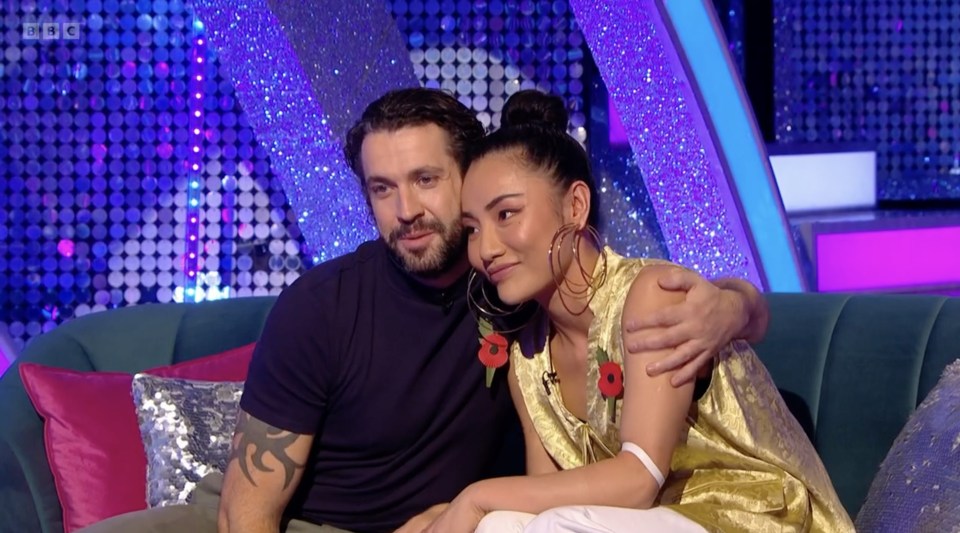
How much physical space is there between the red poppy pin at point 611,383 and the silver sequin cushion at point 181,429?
0.98m

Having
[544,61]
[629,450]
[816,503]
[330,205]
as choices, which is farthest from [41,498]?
[544,61]

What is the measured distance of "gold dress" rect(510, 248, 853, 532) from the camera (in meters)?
1.91

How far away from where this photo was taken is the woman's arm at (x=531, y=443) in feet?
7.06

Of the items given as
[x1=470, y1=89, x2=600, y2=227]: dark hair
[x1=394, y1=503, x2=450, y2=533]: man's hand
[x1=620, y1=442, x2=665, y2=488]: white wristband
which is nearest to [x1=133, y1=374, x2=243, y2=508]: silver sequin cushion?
[x1=394, y1=503, x2=450, y2=533]: man's hand

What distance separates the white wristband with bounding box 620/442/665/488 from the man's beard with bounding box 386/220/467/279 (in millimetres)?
537

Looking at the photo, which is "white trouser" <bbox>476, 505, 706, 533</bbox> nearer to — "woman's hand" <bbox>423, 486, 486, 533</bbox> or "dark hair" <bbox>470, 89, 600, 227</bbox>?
"woman's hand" <bbox>423, 486, 486, 533</bbox>

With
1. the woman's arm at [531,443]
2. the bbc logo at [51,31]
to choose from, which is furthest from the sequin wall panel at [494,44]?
the woman's arm at [531,443]

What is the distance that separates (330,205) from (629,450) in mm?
1663

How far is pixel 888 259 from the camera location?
13.5ft

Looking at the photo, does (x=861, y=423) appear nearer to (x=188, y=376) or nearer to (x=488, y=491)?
(x=488, y=491)

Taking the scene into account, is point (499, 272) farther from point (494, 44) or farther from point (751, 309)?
point (494, 44)

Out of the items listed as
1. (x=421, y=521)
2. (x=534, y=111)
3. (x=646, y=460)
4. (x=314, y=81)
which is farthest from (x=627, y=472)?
(x=314, y=81)

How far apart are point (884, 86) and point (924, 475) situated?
4077 mm

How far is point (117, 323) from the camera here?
10.0ft
